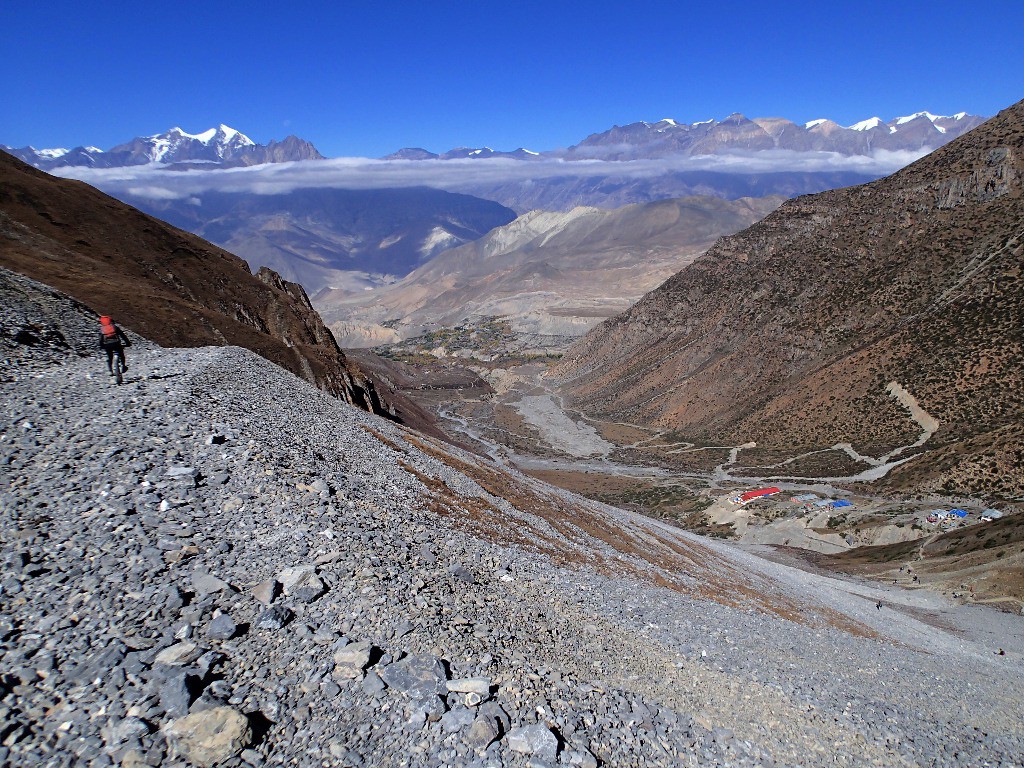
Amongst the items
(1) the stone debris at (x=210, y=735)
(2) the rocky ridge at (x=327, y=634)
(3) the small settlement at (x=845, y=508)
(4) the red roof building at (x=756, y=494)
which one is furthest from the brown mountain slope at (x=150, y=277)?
(3) the small settlement at (x=845, y=508)

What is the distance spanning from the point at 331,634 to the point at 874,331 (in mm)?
94328

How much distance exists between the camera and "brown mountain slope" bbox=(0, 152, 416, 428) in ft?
108

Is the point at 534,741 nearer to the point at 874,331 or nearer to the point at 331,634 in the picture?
the point at 331,634

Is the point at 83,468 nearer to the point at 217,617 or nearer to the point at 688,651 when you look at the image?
the point at 217,617

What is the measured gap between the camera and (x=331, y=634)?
7754 mm

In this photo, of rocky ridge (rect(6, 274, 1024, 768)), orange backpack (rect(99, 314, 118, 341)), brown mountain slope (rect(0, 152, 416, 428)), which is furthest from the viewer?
brown mountain slope (rect(0, 152, 416, 428))

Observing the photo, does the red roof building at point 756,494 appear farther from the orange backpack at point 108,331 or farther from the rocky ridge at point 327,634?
the orange backpack at point 108,331

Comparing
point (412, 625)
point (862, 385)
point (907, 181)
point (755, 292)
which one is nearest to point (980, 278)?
point (862, 385)

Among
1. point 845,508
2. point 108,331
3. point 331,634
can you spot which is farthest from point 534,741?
point 845,508

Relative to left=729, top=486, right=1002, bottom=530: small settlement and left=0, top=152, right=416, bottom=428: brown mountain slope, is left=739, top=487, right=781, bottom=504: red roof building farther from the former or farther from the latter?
left=0, top=152, right=416, bottom=428: brown mountain slope

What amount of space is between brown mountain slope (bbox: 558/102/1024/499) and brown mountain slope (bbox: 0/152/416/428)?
57.0m

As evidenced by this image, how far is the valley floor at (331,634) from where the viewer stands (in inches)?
247

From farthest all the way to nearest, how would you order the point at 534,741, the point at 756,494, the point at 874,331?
the point at 874,331 < the point at 756,494 < the point at 534,741

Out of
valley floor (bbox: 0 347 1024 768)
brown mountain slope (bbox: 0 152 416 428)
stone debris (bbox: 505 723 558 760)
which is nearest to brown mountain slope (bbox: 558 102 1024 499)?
valley floor (bbox: 0 347 1024 768)
